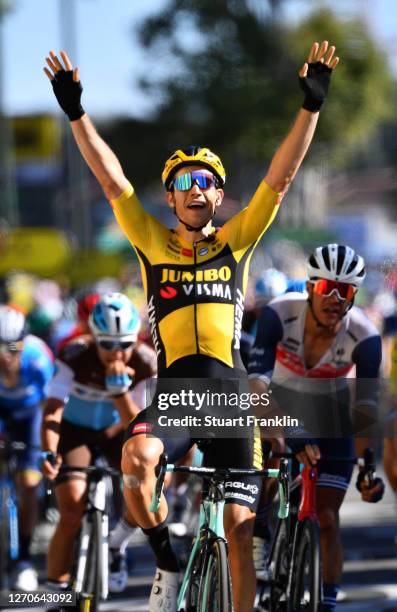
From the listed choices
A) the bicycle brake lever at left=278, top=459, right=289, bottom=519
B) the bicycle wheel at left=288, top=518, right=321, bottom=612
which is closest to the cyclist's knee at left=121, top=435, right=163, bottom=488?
the bicycle brake lever at left=278, top=459, right=289, bottom=519

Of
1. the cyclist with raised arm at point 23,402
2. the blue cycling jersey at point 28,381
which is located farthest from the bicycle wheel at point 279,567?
the blue cycling jersey at point 28,381

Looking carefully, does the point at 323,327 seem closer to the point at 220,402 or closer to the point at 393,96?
→ the point at 220,402

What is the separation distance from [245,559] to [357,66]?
146ft

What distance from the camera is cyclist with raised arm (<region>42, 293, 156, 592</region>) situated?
742 centimetres

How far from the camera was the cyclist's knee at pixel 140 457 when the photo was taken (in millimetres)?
5871

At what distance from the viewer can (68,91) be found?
6305 mm

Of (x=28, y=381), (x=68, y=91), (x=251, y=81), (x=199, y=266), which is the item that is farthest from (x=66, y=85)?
(x=251, y=81)

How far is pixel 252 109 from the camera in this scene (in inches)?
1885

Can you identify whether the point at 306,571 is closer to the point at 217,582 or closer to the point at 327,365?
the point at 217,582

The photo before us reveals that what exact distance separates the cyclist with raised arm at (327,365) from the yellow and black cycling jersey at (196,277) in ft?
1.37

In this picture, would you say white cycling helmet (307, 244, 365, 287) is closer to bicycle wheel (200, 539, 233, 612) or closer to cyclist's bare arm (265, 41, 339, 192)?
cyclist's bare arm (265, 41, 339, 192)

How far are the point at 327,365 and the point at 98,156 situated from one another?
1.65m

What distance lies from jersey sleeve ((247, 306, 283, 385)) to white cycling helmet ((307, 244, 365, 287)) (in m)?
0.30

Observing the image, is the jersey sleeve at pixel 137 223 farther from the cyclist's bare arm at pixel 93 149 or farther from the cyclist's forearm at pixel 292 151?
the cyclist's forearm at pixel 292 151
